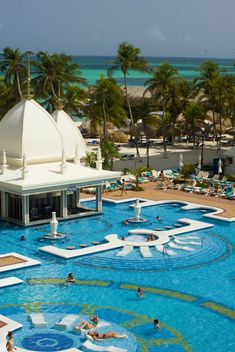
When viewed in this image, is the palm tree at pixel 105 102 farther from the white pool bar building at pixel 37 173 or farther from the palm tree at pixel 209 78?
the white pool bar building at pixel 37 173

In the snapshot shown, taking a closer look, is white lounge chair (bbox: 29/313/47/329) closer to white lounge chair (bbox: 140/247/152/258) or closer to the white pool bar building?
white lounge chair (bbox: 140/247/152/258)

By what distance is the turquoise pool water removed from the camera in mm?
19562

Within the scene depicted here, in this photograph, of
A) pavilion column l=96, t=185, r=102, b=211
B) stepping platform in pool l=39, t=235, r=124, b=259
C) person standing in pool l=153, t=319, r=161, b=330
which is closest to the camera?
person standing in pool l=153, t=319, r=161, b=330

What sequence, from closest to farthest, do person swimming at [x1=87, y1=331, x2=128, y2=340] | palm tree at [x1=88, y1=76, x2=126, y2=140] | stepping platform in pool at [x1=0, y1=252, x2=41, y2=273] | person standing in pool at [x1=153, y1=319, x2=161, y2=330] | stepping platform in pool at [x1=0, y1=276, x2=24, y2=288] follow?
person swimming at [x1=87, y1=331, x2=128, y2=340] < person standing in pool at [x1=153, y1=319, x2=161, y2=330] < stepping platform in pool at [x1=0, y1=276, x2=24, y2=288] < stepping platform in pool at [x1=0, y1=252, x2=41, y2=273] < palm tree at [x1=88, y1=76, x2=126, y2=140]

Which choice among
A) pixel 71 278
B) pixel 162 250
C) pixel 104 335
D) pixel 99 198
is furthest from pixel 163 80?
pixel 104 335

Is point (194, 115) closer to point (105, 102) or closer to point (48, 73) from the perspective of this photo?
point (105, 102)

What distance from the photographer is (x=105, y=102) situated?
55438 millimetres

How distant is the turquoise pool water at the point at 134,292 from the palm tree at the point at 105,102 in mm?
24264

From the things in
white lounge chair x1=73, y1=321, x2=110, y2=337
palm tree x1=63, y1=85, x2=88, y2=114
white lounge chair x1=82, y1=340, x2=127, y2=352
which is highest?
palm tree x1=63, y1=85, x2=88, y2=114

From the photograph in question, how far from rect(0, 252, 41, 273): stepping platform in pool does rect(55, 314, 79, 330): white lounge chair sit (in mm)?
5637

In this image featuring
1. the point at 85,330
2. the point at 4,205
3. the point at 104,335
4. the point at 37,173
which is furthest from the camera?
the point at 4,205

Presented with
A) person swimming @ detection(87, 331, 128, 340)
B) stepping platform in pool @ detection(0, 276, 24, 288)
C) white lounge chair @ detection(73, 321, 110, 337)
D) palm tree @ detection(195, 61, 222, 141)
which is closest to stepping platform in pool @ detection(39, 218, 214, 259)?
stepping platform in pool @ detection(0, 276, 24, 288)

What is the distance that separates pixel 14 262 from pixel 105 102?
30744mm

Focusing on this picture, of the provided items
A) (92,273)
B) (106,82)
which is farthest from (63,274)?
(106,82)
